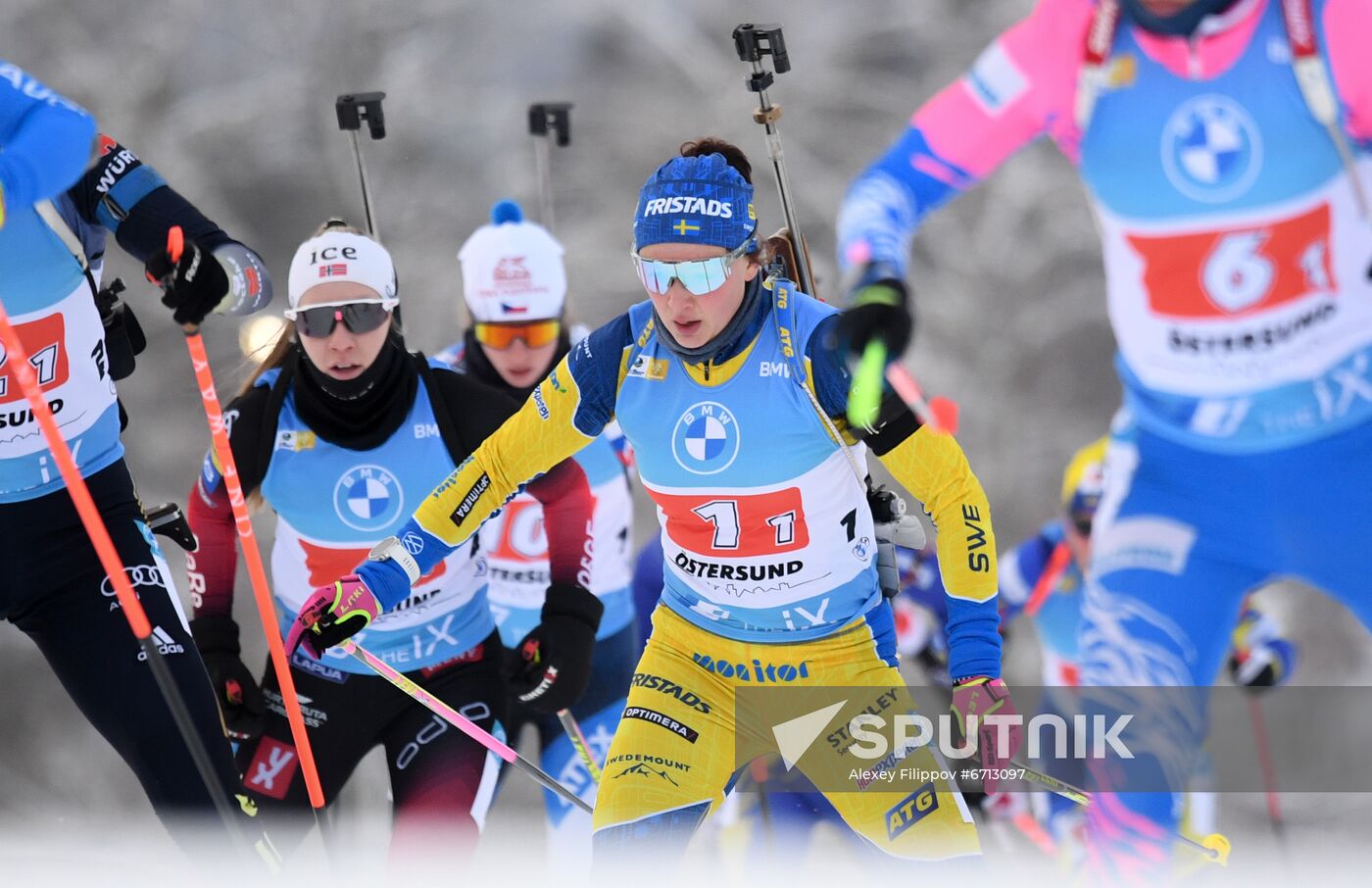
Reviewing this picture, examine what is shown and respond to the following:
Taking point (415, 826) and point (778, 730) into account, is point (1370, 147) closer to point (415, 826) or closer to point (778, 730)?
point (778, 730)

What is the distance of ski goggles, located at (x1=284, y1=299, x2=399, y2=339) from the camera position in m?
3.96

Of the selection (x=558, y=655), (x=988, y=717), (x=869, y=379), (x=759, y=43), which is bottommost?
(x=988, y=717)

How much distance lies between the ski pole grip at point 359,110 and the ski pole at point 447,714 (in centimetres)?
204

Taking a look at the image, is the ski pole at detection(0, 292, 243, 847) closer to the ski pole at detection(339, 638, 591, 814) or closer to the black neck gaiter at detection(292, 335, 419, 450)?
the ski pole at detection(339, 638, 591, 814)

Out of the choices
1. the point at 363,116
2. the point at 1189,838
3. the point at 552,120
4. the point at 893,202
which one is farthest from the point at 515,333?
the point at 1189,838

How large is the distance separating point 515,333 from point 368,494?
1.32m

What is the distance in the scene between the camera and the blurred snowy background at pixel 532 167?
27.2 ft

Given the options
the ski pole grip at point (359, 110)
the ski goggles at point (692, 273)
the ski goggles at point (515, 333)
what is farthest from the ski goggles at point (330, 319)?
the ski pole grip at point (359, 110)

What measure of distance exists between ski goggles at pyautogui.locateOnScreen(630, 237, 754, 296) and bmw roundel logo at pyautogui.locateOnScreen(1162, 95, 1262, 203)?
35.1 inches

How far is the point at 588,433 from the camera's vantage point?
3555 mm

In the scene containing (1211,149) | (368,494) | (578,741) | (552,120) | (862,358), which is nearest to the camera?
(862,358)

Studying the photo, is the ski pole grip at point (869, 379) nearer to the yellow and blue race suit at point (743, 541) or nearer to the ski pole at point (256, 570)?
the yellow and blue race suit at point (743, 541)

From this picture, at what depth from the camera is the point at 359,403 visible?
13.3ft

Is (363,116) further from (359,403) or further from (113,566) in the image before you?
(113,566)
